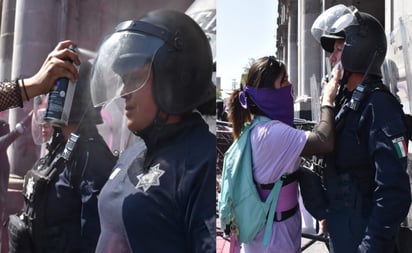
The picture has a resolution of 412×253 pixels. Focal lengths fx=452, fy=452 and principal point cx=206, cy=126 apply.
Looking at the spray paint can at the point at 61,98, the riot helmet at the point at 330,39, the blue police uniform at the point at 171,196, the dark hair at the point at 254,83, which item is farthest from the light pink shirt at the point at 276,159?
the spray paint can at the point at 61,98

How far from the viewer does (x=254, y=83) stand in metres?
2.44

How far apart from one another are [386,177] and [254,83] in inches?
32.7

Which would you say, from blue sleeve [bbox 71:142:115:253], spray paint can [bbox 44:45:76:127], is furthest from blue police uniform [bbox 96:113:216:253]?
spray paint can [bbox 44:45:76:127]

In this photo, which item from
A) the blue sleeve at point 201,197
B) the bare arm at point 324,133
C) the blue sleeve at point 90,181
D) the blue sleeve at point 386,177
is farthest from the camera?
the bare arm at point 324,133

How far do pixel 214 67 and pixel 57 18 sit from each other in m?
0.97

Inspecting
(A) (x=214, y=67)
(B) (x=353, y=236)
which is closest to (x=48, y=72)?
(A) (x=214, y=67)

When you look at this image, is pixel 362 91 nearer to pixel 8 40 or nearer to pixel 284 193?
pixel 284 193

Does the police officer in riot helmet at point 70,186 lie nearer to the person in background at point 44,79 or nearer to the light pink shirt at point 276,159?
the person in background at point 44,79

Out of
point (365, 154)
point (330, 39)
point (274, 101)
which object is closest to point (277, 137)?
point (274, 101)

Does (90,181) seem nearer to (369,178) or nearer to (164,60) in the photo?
(164,60)

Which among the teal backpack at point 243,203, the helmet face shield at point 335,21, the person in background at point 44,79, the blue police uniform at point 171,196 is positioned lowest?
the teal backpack at point 243,203

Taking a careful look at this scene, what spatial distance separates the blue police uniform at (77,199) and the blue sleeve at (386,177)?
116cm

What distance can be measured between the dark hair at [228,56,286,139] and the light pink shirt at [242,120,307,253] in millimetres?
131

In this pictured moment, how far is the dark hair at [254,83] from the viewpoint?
95.4 inches
